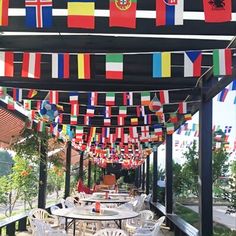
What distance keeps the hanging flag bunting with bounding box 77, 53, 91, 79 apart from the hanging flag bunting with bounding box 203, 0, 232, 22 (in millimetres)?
2044

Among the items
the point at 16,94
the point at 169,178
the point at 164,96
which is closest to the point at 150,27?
the point at 164,96

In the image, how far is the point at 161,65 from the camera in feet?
15.4

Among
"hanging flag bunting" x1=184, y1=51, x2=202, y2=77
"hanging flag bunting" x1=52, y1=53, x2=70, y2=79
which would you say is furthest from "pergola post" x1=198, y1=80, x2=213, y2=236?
"hanging flag bunting" x1=52, y1=53, x2=70, y2=79

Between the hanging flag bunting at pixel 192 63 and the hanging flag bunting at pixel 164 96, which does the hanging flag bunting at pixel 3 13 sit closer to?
the hanging flag bunting at pixel 192 63

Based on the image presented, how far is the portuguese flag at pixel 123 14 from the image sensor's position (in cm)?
322

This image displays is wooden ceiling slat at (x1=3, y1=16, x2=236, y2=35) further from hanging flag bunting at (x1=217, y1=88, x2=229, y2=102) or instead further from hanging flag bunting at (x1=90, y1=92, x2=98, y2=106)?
hanging flag bunting at (x1=90, y1=92, x2=98, y2=106)

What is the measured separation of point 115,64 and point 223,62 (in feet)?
3.95

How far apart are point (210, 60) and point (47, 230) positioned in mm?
3238

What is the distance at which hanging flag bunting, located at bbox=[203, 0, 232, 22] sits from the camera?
→ 3.20 m

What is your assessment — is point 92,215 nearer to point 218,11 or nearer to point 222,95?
point 222,95

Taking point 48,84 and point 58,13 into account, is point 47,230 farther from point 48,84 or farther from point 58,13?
point 58,13

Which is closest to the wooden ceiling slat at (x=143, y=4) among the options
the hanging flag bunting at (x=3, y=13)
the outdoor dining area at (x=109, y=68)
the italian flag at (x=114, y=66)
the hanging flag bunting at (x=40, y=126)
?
the outdoor dining area at (x=109, y=68)

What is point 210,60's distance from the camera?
5.66m

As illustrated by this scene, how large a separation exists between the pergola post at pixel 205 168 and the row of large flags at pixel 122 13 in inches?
134
